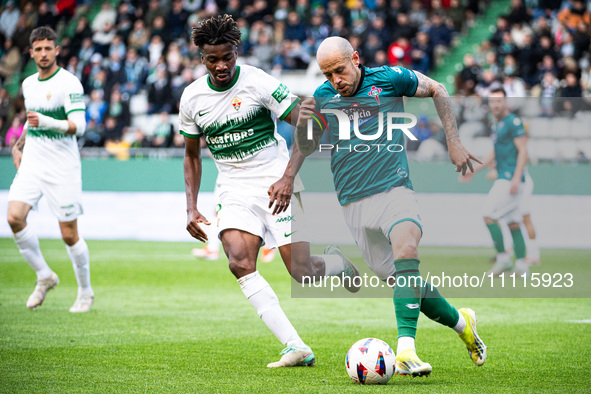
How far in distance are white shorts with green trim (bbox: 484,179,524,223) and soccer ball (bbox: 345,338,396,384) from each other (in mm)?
7117

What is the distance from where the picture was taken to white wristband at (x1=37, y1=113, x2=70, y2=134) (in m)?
8.22

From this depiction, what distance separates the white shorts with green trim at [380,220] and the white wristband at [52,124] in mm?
3547

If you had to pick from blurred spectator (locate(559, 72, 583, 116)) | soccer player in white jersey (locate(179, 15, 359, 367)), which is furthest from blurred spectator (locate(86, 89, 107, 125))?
soccer player in white jersey (locate(179, 15, 359, 367))

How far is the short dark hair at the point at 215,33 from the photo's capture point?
572 cm

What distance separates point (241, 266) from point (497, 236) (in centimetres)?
683

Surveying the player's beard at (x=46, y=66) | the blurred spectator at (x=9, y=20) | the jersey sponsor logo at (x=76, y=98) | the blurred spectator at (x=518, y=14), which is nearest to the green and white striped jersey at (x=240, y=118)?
the jersey sponsor logo at (x=76, y=98)

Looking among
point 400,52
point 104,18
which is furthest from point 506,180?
point 104,18

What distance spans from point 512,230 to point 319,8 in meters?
11.4

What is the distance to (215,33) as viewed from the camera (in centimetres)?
573

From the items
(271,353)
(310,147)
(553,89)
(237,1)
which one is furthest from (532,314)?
(237,1)

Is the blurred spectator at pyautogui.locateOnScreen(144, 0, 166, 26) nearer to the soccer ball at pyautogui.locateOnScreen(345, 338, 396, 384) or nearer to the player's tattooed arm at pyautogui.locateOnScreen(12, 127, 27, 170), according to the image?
the player's tattooed arm at pyautogui.locateOnScreen(12, 127, 27, 170)

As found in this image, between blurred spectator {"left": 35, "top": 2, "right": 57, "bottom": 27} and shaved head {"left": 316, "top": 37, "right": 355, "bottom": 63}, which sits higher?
blurred spectator {"left": 35, "top": 2, "right": 57, "bottom": 27}

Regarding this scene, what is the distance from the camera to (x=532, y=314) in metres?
8.65

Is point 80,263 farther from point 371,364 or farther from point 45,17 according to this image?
point 45,17
